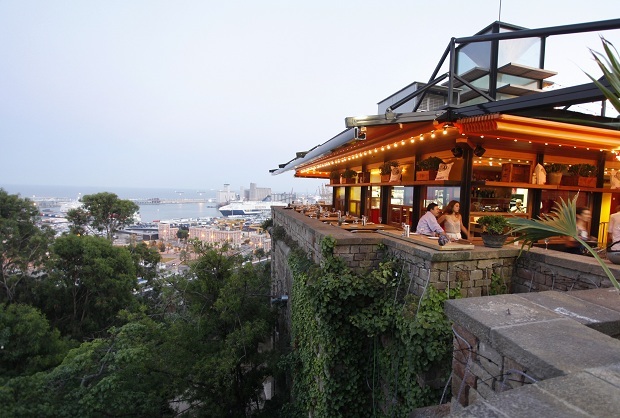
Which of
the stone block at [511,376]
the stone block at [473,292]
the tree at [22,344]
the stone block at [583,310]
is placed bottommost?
the tree at [22,344]

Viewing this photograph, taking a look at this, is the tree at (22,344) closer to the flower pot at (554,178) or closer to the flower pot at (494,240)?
the flower pot at (494,240)

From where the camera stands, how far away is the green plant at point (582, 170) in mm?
6406

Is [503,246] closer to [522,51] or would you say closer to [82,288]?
[522,51]

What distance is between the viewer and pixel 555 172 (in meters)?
6.30

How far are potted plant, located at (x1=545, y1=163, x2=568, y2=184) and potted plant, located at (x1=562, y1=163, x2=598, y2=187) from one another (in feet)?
0.84

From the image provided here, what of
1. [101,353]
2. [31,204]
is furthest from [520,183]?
[31,204]

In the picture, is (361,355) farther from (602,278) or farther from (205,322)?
(205,322)

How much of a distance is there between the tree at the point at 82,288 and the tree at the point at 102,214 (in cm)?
591

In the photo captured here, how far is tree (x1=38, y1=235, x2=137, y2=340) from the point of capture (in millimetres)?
14922

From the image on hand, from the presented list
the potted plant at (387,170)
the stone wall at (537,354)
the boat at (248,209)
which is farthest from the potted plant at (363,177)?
the boat at (248,209)

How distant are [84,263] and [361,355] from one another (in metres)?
16.1

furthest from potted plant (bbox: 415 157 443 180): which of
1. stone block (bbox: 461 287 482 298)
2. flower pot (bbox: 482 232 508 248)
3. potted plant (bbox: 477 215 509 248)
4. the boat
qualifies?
the boat

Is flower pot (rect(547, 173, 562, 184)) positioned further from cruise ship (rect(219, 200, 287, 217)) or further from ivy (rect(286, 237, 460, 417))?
cruise ship (rect(219, 200, 287, 217))

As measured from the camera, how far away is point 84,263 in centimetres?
1538
